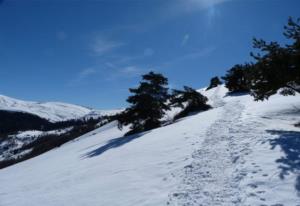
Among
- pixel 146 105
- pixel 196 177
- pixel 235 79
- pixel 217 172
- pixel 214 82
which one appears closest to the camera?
pixel 196 177

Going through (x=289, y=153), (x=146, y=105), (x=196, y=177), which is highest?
(x=146, y=105)

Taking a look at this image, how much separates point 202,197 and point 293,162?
377 centimetres

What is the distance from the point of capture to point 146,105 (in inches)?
1283

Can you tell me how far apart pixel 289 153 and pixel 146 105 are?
75.8 feet

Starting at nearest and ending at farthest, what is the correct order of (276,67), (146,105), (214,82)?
(276,67), (146,105), (214,82)

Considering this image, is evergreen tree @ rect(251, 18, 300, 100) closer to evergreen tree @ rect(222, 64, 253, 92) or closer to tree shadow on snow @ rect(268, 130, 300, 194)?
tree shadow on snow @ rect(268, 130, 300, 194)

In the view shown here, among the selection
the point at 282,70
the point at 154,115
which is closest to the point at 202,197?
the point at 282,70

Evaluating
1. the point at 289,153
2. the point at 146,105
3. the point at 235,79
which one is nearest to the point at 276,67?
the point at 289,153

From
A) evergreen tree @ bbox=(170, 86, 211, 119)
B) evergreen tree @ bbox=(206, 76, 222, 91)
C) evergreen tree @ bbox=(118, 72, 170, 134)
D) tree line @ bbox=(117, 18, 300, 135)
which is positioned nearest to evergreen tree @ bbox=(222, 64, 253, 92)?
tree line @ bbox=(117, 18, 300, 135)

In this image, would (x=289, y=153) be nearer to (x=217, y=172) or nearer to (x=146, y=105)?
(x=217, y=172)

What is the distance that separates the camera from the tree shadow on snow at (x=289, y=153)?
8.45 metres

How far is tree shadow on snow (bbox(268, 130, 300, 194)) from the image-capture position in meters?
8.45

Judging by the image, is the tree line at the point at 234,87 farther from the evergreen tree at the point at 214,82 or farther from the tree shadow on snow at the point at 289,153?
the evergreen tree at the point at 214,82

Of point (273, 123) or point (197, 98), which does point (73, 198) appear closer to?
point (273, 123)
